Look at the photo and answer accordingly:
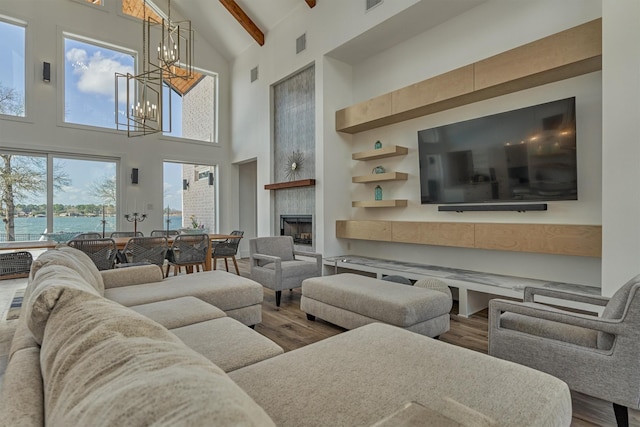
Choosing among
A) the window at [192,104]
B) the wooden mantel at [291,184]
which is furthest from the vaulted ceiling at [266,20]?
the wooden mantel at [291,184]

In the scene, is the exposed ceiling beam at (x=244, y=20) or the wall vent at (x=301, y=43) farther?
the exposed ceiling beam at (x=244, y=20)

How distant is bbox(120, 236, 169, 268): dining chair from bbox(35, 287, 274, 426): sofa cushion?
11.1ft

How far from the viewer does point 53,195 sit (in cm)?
587

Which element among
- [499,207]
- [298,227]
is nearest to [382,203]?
[499,207]

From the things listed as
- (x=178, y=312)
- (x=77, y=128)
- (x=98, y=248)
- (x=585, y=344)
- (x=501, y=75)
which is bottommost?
(x=585, y=344)

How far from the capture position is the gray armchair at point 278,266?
387cm

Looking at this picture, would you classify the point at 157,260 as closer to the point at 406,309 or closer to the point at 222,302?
the point at 222,302

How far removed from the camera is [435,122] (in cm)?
440

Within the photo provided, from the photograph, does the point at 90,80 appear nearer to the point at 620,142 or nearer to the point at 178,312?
the point at 178,312

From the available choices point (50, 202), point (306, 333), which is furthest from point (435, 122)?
point (50, 202)

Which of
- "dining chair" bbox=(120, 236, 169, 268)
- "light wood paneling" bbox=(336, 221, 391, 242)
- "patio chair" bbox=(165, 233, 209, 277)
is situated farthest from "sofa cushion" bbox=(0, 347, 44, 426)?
"light wood paneling" bbox=(336, 221, 391, 242)

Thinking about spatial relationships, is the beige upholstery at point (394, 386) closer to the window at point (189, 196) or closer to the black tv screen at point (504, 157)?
the black tv screen at point (504, 157)

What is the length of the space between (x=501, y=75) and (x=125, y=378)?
403 cm

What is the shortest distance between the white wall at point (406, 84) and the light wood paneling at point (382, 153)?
131 millimetres
